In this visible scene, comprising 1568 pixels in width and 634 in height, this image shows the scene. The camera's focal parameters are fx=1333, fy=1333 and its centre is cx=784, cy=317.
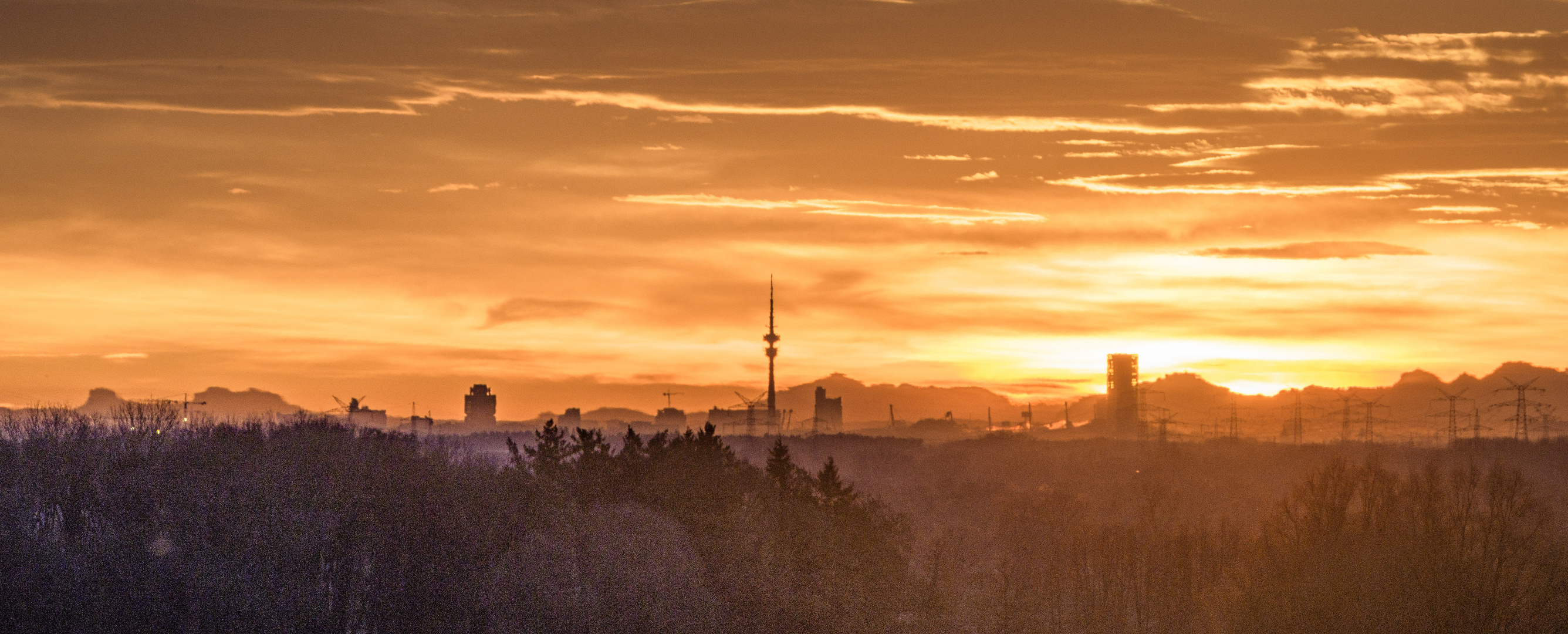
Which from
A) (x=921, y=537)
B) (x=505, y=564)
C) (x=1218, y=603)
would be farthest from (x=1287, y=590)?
(x=921, y=537)

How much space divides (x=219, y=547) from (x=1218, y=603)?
73.4 metres

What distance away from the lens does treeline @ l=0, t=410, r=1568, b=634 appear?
239 feet

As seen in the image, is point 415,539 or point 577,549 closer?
point 577,549

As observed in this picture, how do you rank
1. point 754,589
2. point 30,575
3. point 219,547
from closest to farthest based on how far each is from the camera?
point 30,575
point 219,547
point 754,589

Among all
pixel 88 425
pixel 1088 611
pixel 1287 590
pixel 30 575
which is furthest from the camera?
pixel 1088 611

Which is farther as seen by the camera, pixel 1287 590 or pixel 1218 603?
pixel 1218 603

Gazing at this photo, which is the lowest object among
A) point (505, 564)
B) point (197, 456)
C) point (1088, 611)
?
point (1088, 611)

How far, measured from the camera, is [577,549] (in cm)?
8194

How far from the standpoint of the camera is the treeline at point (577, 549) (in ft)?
239

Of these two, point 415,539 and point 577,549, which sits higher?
point 415,539

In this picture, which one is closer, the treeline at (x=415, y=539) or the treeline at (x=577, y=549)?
the treeline at (x=415, y=539)

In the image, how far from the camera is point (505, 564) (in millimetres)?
79625

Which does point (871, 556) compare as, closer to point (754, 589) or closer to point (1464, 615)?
point (754, 589)

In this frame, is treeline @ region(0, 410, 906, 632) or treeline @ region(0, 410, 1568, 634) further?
treeline @ region(0, 410, 1568, 634)
